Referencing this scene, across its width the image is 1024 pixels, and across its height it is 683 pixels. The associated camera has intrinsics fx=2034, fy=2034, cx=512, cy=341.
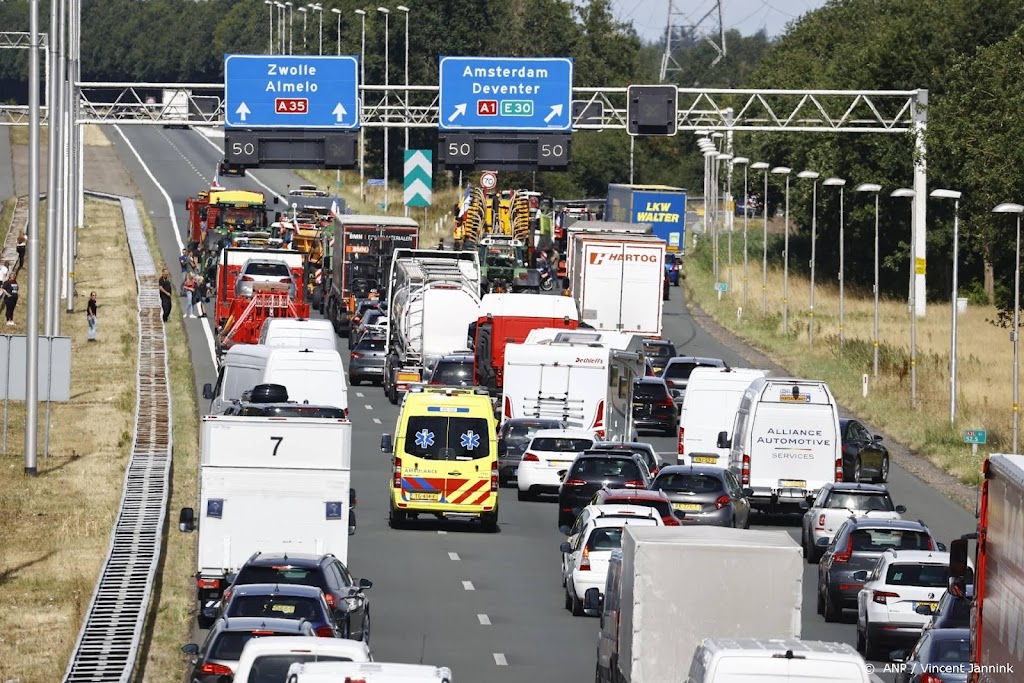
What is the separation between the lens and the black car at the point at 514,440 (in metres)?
40.8

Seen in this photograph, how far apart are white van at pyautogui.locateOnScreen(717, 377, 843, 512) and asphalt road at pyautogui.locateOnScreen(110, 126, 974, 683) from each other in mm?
900

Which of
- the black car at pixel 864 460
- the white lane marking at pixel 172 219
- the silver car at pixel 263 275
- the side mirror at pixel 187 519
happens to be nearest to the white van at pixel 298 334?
the silver car at pixel 263 275

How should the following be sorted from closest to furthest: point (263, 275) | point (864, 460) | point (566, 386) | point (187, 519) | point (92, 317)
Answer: point (187, 519) < point (864, 460) < point (566, 386) < point (263, 275) < point (92, 317)

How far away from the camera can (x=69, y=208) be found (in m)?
68.9

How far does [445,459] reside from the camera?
112 feet

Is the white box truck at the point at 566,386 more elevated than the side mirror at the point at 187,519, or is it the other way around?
the white box truck at the point at 566,386

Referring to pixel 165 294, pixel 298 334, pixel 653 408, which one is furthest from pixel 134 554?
pixel 165 294

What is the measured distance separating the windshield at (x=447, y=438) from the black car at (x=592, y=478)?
5.15ft

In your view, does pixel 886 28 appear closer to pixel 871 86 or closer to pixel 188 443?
pixel 871 86

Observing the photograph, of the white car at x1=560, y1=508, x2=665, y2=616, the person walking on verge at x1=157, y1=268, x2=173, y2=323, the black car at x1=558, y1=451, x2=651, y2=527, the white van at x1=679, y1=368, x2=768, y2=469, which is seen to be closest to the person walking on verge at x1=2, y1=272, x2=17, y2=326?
the person walking on verge at x1=157, y1=268, x2=173, y2=323

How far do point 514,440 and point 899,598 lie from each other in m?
17.9

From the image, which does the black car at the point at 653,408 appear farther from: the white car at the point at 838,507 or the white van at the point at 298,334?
the white car at the point at 838,507

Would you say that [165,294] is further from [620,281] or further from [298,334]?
[298,334]

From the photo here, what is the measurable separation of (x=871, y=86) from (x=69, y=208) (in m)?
40.1
